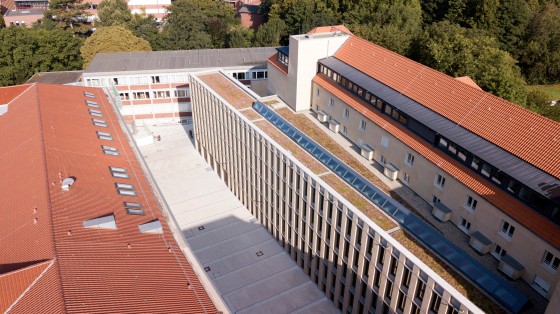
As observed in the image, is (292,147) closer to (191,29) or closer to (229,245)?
(229,245)

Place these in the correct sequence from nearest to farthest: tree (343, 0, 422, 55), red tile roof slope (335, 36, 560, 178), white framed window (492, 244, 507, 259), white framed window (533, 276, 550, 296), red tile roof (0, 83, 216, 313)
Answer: red tile roof (0, 83, 216, 313)
white framed window (533, 276, 550, 296)
red tile roof slope (335, 36, 560, 178)
white framed window (492, 244, 507, 259)
tree (343, 0, 422, 55)

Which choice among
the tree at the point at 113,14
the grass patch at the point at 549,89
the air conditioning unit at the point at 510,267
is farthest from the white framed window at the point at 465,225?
the tree at the point at 113,14

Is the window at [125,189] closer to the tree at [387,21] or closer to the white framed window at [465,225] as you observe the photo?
the white framed window at [465,225]

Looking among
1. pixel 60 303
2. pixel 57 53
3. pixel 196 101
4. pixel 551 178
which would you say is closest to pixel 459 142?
pixel 551 178

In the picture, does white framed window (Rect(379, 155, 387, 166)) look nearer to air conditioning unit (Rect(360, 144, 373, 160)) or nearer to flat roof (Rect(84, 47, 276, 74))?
air conditioning unit (Rect(360, 144, 373, 160))

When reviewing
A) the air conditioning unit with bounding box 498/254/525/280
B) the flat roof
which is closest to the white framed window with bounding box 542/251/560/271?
the air conditioning unit with bounding box 498/254/525/280
